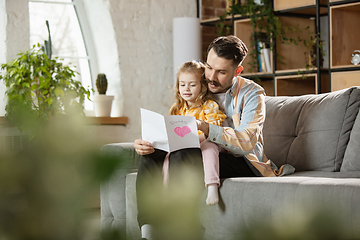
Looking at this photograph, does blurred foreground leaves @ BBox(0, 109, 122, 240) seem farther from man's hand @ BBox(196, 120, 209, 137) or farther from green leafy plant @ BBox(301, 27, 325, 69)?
green leafy plant @ BBox(301, 27, 325, 69)

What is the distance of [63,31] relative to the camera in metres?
3.93

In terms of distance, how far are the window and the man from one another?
2.17 meters

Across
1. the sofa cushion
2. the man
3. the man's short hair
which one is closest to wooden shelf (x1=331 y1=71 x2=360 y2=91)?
the sofa cushion

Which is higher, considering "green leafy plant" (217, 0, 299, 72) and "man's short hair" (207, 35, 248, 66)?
"green leafy plant" (217, 0, 299, 72)

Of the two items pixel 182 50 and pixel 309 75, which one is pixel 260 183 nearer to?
pixel 309 75

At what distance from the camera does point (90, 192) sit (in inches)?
9.2

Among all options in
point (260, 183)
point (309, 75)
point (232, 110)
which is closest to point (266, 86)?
point (309, 75)

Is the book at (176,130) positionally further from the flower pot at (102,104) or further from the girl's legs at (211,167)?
the flower pot at (102,104)

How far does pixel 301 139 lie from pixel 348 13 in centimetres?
174

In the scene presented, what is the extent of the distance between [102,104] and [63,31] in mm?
766

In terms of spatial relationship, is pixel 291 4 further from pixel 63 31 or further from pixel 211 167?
pixel 211 167

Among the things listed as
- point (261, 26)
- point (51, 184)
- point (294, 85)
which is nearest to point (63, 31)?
point (261, 26)

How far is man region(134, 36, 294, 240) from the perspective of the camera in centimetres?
170

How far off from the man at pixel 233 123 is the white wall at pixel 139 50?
6.35 feet
